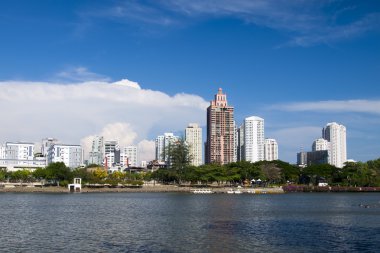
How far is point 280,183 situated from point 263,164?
9988mm

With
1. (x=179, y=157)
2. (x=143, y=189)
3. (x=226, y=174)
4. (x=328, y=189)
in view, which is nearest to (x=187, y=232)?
(x=143, y=189)

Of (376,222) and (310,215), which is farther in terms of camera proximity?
(310,215)

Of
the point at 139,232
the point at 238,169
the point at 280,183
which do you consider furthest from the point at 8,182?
the point at 139,232

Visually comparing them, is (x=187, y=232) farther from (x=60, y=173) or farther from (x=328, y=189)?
(x=60, y=173)

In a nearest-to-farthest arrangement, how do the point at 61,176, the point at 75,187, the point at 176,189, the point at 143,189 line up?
the point at 75,187, the point at 176,189, the point at 143,189, the point at 61,176

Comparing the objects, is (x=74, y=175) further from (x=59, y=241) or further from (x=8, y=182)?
(x=59, y=241)

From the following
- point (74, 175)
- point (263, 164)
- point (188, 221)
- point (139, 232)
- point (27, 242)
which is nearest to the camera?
point (27, 242)

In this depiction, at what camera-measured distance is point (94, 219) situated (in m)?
53.0

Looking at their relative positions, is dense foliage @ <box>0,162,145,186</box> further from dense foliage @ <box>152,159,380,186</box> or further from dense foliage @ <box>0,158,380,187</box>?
dense foliage @ <box>152,159,380,186</box>

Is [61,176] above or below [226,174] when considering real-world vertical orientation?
below

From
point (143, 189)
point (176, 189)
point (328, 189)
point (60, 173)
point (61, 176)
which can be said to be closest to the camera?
point (176, 189)

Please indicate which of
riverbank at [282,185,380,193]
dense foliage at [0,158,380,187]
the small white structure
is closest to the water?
the small white structure

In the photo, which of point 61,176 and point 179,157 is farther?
point 179,157

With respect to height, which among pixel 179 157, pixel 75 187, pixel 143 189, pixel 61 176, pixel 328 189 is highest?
pixel 179 157
